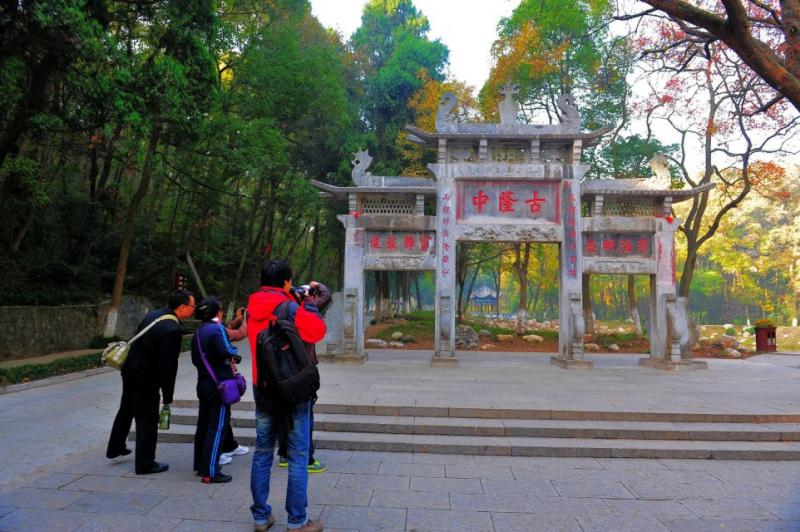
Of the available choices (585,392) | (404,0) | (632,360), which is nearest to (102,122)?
(585,392)

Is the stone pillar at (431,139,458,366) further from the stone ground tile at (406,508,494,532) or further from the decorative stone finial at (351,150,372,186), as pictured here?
the stone ground tile at (406,508,494,532)

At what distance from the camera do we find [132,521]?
10.7 feet

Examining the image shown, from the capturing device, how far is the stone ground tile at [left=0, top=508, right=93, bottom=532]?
316 cm

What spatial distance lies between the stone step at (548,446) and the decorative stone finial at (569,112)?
706 centimetres

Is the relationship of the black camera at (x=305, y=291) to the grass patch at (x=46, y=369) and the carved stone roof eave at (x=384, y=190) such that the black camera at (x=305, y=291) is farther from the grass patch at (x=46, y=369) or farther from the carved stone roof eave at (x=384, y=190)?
the grass patch at (x=46, y=369)

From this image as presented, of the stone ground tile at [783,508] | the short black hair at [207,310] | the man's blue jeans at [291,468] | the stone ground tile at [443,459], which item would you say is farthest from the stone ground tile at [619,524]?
the short black hair at [207,310]

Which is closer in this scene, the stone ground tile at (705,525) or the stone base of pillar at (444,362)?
the stone ground tile at (705,525)

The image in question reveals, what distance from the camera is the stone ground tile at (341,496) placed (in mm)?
3666

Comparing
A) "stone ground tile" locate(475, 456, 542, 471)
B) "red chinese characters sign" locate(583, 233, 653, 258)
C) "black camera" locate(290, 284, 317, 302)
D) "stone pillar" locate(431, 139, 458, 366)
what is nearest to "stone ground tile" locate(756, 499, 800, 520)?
"stone ground tile" locate(475, 456, 542, 471)

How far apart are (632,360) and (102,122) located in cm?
1203

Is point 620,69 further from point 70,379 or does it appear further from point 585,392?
point 70,379

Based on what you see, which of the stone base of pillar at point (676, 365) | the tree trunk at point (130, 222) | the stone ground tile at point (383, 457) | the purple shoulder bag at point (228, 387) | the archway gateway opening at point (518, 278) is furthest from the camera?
the archway gateway opening at point (518, 278)

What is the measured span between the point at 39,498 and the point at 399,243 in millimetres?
7781

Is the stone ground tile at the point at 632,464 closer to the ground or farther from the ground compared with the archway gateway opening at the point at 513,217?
closer to the ground
